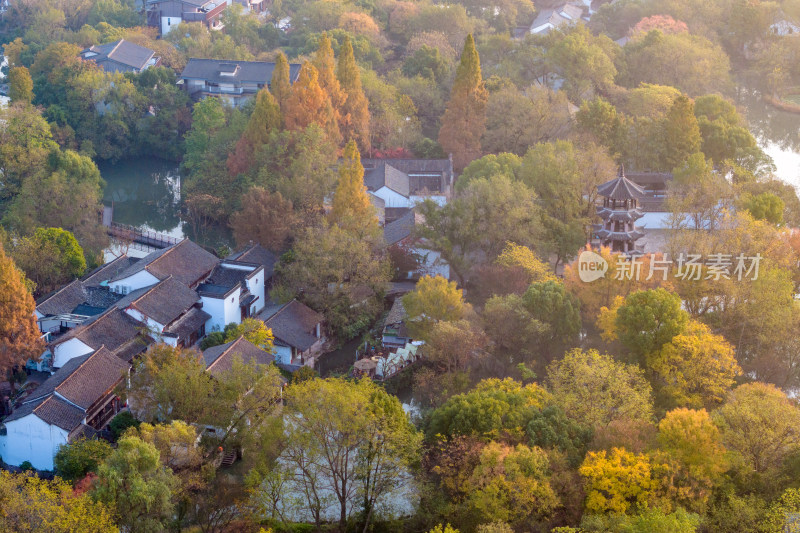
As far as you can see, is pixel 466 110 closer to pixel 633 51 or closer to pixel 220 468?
pixel 633 51

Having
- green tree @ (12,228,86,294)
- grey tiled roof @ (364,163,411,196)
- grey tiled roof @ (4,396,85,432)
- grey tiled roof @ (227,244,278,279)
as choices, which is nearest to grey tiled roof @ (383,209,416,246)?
grey tiled roof @ (364,163,411,196)

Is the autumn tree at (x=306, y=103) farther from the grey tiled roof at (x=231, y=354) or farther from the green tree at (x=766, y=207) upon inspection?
the green tree at (x=766, y=207)

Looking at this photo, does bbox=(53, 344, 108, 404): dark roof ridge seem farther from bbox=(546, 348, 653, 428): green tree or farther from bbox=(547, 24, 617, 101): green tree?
bbox=(547, 24, 617, 101): green tree

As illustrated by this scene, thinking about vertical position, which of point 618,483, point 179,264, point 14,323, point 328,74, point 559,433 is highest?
point 328,74

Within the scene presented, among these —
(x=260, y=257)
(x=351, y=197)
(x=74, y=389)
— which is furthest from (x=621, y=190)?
(x=74, y=389)

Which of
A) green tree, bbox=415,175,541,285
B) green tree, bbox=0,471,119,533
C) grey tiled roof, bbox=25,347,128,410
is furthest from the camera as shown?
green tree, bbox=415,175,541,285

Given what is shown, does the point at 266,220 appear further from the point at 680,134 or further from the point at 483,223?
the point at 680,134
